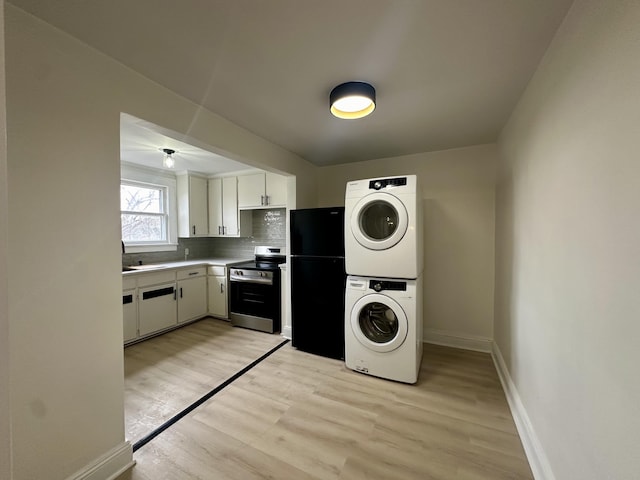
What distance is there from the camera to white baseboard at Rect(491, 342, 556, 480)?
1.32m

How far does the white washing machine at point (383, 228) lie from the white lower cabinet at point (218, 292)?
2.21m

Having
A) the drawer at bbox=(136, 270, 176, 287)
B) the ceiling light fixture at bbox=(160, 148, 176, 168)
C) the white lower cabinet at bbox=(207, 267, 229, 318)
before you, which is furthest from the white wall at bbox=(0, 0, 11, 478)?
the white lower cabinet at bbox=(207, 267, 229, 318)

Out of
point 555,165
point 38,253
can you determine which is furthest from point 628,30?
point 38,253

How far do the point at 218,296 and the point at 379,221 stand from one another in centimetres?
272

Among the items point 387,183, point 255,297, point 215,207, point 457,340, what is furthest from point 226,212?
point 457,340

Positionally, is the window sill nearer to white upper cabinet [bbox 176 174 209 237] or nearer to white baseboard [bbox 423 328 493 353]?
white upper cabinet [bbox 176 174 209 237]

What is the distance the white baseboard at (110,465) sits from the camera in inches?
51.8

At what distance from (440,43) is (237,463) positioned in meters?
2.56

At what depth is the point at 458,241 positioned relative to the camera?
9.76 ft

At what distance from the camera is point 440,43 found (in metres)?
1.30

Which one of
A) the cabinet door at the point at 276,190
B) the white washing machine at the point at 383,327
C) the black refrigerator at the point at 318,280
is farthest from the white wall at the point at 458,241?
the cabinet door at the point at 276,190

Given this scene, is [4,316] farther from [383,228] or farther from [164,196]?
[164,196]

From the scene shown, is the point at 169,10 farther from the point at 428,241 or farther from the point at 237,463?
the point at 428,241

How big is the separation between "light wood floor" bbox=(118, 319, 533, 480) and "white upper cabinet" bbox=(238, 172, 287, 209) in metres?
2.10
